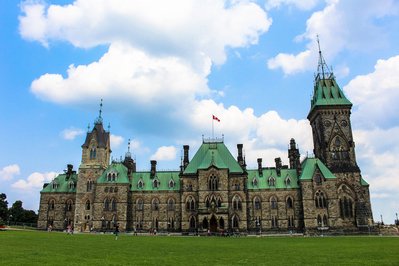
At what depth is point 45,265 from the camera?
16203mm

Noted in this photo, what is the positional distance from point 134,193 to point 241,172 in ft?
77.2

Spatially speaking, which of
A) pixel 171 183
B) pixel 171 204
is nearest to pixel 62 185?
pixel 171 183

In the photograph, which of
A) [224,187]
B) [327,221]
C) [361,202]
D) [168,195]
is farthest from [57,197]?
[361,202]

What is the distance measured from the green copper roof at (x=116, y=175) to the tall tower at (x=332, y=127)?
144ft

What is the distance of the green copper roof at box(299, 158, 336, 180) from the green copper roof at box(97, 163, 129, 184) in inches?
1459

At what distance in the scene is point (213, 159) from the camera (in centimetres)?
7488

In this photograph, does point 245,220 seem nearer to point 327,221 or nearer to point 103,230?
point 327,221

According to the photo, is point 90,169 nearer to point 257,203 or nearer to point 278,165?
point 257,203

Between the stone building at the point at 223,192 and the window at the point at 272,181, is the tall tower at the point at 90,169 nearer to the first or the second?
the stone building at the point at 223,192

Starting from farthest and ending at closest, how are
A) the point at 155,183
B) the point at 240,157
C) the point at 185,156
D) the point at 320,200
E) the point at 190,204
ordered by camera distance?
the point at 185,156
the point at 240,157
the point at 155,183
the point at 190,204
the point at 320,200

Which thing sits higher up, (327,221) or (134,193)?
(134,193)

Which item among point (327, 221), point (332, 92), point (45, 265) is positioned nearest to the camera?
point (45, 265)

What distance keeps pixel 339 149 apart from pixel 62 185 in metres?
62.7

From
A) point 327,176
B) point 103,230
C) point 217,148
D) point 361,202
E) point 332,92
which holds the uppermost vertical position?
point 332,92
